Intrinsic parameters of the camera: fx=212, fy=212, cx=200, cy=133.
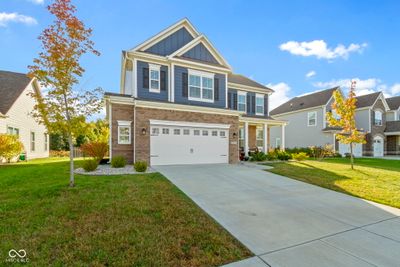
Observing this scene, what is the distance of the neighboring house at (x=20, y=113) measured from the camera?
16237 millimetres

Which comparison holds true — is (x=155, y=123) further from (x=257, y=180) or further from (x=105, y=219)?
(x=105, y=219)

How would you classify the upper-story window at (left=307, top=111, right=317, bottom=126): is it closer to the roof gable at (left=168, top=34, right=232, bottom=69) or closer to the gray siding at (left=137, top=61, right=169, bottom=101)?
the roof gable at (left=168, top=34, right=232, bottom=69)

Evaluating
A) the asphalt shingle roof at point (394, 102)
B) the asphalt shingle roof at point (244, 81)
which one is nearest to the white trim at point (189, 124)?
the asphalt shingle roof at point (244, 81)

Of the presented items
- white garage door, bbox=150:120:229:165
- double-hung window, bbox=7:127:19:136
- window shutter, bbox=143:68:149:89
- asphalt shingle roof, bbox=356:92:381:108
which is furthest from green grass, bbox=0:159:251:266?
asphalt shingle roof, bbox=356:92:381:108

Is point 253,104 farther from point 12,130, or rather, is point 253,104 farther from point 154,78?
point 12,130

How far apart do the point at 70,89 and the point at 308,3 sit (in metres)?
13.0

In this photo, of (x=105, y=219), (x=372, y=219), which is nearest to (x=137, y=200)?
(x=105, y=219)

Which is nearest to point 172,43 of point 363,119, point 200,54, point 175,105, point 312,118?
point 200,54

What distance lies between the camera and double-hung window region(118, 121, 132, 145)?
1276 centimetres

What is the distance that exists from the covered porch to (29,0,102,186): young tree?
44.4 ft

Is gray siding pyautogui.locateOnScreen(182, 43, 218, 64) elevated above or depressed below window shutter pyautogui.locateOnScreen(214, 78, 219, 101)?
above

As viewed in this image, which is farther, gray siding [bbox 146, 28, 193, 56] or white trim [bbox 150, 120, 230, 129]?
gray siding [bbox 146, 28, 193, 56]

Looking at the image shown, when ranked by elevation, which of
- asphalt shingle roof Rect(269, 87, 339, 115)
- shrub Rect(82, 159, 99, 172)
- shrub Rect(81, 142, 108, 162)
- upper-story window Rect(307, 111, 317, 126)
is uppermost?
asphalt shingle roof Rect(269, 87, 339, 115)

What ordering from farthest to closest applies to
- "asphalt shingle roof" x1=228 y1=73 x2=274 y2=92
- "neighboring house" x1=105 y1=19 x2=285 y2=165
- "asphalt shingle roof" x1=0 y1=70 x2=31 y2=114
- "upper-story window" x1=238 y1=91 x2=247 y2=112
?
"asphalt shingle roof" x1=228 y1=73 x2=274 y2=92, "upper-story window" x1=238 y1=91 x2=247 y2=112, "asphalt shingle roof" x1=0 y1=70 x2=31 y2=114, "neighboring house" x1=105 y1=19 x2=285 y2=165
